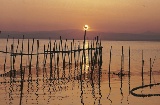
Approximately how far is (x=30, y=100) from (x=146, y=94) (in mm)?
7071

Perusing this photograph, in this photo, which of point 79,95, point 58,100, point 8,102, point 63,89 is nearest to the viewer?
point 8,102

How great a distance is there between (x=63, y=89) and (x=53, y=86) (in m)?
1.20

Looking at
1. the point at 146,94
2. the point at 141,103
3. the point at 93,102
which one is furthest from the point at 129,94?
the point at 93,102

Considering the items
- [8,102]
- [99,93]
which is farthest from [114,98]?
[8,102]

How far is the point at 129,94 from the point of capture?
17.9 metres

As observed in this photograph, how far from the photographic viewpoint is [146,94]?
17500mm

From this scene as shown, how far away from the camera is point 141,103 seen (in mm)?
15375

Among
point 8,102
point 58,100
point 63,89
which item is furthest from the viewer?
point 63,89

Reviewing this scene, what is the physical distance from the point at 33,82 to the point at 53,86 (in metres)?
2.40

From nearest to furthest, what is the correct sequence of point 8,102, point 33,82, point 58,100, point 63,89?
point 8,102
point 58,100
point 63,89
point 33,82

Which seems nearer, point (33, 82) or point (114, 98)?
point (114, 98)

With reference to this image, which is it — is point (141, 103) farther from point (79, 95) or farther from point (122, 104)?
point (79, 95)

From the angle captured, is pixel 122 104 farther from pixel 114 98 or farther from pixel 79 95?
pixel 79 95

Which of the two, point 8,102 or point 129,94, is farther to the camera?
Result: point 129,94
